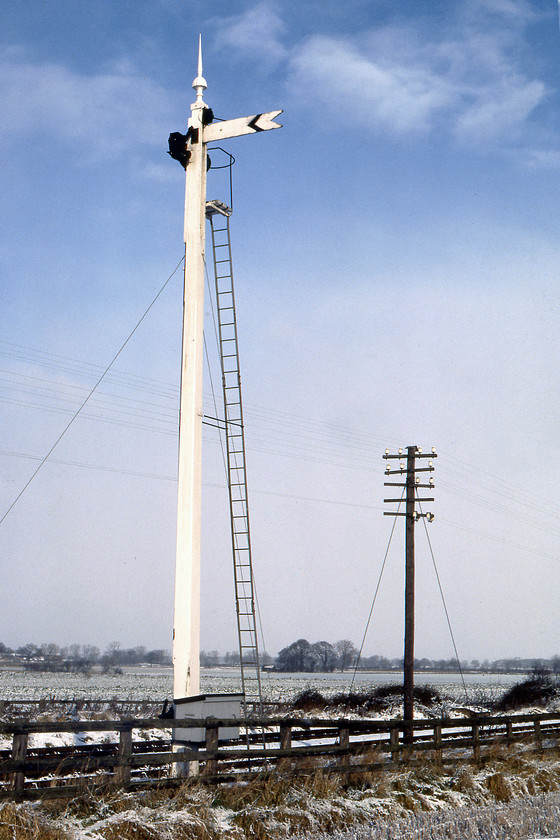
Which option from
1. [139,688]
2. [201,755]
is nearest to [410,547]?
[201,755]

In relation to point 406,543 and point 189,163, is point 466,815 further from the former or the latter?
point 406,543

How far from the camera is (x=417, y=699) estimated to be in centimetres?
4081

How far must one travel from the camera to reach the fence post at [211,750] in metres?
10.5

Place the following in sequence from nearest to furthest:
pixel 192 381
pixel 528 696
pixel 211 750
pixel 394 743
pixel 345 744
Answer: pixel 211 750 → pixel 345 744 → pixel 394 743 → pixel 192 381 → pixel 528 696

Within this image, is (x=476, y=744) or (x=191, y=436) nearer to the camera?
(x=191, y=436)

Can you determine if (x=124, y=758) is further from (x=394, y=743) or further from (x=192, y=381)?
(x=192, y=381)

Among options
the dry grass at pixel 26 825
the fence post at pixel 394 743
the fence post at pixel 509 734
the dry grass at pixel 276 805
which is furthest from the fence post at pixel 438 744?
the dry grass at pixel 26 825

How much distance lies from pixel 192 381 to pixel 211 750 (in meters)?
5.99

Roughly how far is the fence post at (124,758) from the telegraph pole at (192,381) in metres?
3.38

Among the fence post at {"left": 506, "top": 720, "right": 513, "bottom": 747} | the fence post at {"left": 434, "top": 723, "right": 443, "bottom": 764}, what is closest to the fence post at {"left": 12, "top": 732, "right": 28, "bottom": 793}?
the fence post at {"left": 434, "top": 723, "right": 443, "bottom": 764}

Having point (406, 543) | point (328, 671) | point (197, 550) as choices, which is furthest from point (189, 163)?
point (328, 671)

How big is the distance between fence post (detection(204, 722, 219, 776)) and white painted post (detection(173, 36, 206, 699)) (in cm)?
238

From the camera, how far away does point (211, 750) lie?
1056cm

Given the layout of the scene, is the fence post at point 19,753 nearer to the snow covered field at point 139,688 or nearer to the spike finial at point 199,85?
the spike finial at point 199,85
